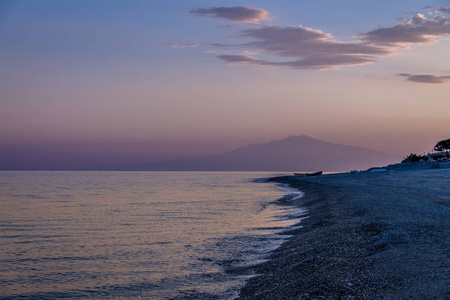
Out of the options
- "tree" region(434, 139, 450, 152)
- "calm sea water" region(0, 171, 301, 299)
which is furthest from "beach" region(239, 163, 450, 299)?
"tree" region(434, 139, 450, 152)

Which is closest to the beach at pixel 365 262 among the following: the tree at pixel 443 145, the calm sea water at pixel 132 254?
the calm sea water at pixel 132 254

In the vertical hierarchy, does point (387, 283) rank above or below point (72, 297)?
above

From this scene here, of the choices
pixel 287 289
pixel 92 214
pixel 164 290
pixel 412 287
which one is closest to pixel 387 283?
pixel 412 287

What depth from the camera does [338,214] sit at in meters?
24.9

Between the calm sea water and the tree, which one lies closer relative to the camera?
the calm sea water

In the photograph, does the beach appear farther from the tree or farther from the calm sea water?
the tree

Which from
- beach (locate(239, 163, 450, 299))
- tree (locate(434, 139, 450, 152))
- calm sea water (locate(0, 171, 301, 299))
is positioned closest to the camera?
beach (locate(239, 163, 450, 299))

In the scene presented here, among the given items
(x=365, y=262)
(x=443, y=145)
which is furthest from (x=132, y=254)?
(x=443, y=145)

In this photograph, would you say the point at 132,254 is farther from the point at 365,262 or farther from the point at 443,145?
the point at 443,145

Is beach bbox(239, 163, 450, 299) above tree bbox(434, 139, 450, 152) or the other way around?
the other way around

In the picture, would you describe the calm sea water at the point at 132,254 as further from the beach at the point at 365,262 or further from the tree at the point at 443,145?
the tree at the point at 443,145

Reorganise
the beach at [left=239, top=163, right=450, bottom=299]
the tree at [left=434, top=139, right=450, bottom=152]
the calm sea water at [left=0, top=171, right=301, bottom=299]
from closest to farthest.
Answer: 1. the beach at [left=239, top=163, right=450, bottom=299]
2. the calm sea water at [left=0, top=171, right=301, bottom=299]
3. the tree at [left=434, top=139, right=450, bottom=152]

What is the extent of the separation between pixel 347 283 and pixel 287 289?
5.50ft

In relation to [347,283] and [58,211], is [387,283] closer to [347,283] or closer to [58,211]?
[347,283]
